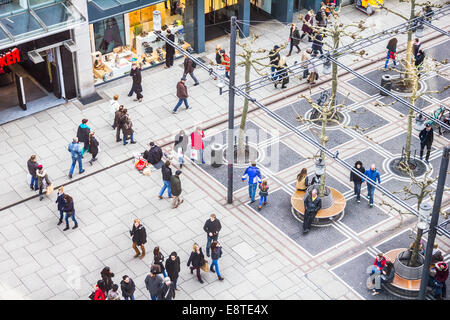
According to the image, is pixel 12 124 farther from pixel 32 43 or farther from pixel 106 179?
pixel 106 179

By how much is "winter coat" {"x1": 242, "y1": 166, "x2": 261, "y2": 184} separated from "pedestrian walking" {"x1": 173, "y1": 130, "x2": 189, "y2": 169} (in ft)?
11.3

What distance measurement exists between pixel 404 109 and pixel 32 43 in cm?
1644

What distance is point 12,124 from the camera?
113ft

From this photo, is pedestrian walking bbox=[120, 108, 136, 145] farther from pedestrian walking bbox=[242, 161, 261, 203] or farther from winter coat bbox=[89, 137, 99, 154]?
pedestrian walking bbox=[242, 161, 261, 203]

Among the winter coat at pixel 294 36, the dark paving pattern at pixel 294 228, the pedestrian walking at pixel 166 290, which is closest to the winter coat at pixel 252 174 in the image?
the dark paving pattern at pixel 294 228

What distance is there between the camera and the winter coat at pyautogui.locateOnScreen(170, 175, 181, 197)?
2919 centimetres

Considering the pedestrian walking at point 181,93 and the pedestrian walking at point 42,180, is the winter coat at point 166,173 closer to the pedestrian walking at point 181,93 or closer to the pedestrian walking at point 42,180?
the pedestrian walking at point 42,180

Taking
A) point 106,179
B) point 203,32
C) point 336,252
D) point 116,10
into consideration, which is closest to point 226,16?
point 203,32

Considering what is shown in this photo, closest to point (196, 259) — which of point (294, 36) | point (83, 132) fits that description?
point (83, 132)

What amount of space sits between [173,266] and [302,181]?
7.00m

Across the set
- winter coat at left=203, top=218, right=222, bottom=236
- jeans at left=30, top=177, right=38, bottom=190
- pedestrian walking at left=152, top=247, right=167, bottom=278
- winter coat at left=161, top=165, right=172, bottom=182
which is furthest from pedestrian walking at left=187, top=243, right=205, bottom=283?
jeans at left=30, top=177, right=38, bottom=190

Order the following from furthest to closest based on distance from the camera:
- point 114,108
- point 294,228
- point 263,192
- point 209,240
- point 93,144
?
point 114,108 < point 93,144 < point 263,192 < point 294,228 < point 209,240

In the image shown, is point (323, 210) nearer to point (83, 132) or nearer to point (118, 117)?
point (118, 117)

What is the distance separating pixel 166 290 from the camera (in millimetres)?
24656
